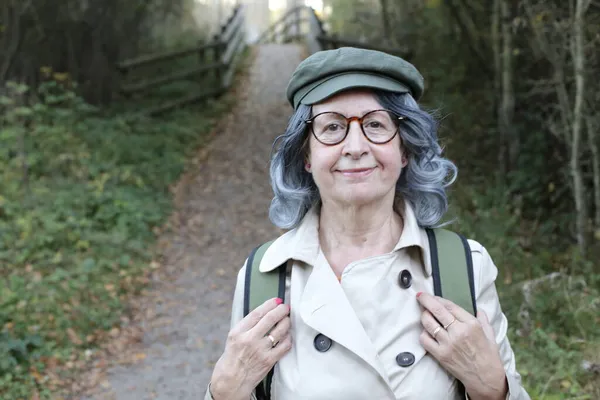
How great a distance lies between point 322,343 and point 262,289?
26 cm

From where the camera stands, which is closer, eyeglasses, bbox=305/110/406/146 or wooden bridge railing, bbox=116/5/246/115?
eyeglasses, bbox=305/110/406/146

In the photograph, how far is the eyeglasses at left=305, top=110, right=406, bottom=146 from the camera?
1.95 m

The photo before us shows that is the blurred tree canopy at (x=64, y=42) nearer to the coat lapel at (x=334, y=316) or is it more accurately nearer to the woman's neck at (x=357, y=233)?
the woman's neck at (x=357, y=233)

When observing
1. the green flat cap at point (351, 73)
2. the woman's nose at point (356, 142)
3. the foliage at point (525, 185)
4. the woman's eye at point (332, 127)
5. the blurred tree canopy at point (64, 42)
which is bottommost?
→ the foliage at point (525, 185)

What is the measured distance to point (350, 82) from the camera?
74.9 inches

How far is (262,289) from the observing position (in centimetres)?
202

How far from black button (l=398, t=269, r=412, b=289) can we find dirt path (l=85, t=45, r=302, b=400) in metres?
3.24

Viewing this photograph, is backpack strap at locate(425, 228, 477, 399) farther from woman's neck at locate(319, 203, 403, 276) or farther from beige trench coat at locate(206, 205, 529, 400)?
woman's neck at locate(319, 203, 403, 276)

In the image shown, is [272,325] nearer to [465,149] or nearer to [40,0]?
[465,149]

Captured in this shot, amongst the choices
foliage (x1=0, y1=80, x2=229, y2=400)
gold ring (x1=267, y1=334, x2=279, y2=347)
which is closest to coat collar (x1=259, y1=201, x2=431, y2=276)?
gold ring (x1=267, y1=334, x2=279, y2=347)

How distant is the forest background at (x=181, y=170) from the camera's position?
4.97 metres

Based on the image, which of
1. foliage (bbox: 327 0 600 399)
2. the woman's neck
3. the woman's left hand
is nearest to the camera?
the woman's left hand

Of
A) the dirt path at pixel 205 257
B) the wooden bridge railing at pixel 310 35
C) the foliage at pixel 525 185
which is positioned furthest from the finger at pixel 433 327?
the wooden bridge railing at pixel 310 35

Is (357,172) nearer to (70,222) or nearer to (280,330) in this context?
(280,330)
